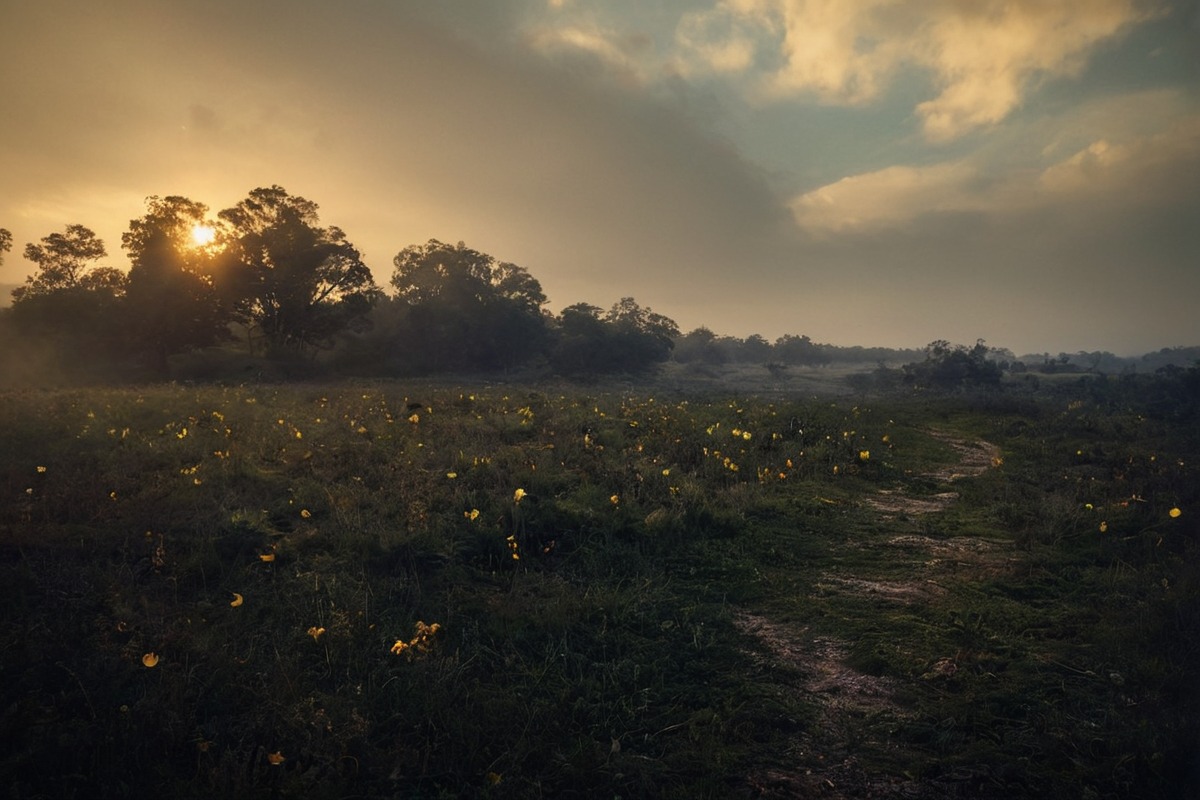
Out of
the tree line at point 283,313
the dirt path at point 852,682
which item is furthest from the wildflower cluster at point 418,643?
the tree line at point 283,313

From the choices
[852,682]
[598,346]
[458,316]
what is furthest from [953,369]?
[852,682]

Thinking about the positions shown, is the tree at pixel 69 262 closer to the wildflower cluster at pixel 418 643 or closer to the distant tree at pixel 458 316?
the distant tree at pixel 458 316

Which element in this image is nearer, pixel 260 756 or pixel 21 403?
pixel 260 756

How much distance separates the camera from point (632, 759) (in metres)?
3.75

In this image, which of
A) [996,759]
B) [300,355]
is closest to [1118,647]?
[996,759]

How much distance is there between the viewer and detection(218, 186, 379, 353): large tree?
1324 inches

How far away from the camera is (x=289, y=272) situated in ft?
113

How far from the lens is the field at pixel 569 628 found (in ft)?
11.9

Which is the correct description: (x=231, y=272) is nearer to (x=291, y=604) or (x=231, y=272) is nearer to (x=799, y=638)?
(x=291, y=604)

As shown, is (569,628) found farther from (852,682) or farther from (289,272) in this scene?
(289,272)

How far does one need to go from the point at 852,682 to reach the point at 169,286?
37.0 m

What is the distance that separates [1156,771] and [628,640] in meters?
3.61

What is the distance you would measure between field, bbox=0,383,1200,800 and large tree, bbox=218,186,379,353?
2504 centimetres

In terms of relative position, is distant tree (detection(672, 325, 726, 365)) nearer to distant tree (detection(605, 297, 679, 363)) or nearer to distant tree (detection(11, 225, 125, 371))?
A: distant tree (detection(605, 297, 679, 363))
